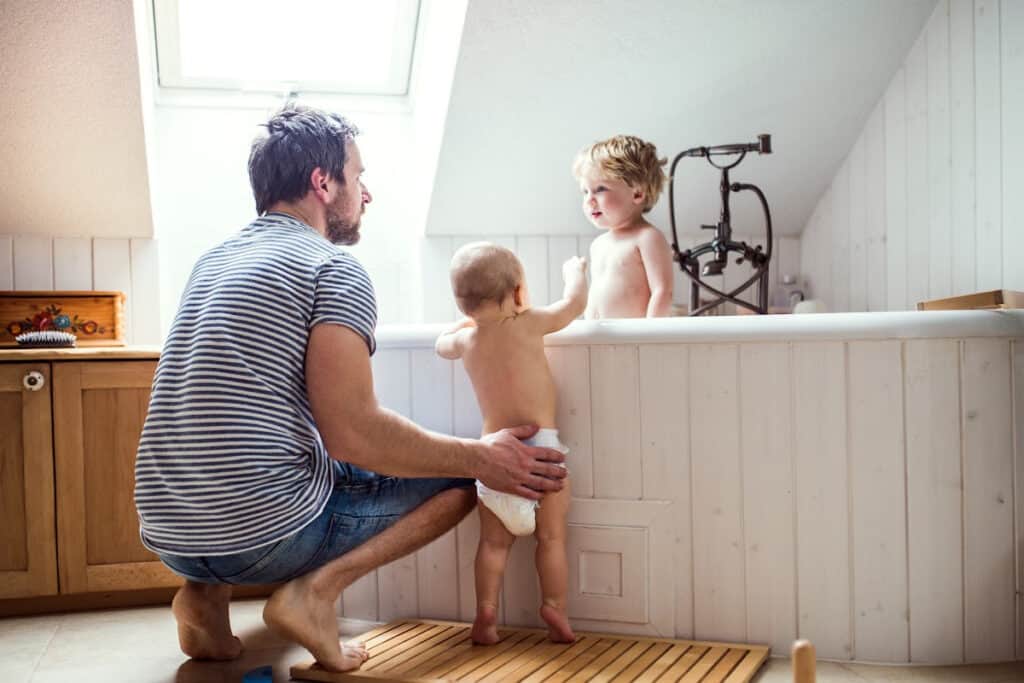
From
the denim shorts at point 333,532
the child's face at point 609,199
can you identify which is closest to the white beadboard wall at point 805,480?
the denim shorts at point 333,532

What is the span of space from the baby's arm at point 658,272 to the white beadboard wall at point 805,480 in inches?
23.0

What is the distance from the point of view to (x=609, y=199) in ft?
8.21

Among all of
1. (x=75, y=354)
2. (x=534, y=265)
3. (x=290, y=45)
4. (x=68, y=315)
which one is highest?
(x=290, y=45)

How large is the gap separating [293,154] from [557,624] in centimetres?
101

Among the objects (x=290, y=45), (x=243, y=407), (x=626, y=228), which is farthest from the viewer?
(x=290, y=45)

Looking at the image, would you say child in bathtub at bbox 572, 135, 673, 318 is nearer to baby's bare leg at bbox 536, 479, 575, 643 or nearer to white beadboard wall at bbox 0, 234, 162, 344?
baby's bare leg at bbox 536, 479, 575, 643

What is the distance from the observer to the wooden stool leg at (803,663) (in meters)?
1.08

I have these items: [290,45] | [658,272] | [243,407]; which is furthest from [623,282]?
[290,45]

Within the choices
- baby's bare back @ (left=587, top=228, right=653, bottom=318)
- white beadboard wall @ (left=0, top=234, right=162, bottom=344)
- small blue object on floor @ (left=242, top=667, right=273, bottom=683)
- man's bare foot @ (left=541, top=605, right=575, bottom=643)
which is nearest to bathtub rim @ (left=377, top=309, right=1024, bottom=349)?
man's bare foot @ (left=541, top=605, right=575, bottom=643)

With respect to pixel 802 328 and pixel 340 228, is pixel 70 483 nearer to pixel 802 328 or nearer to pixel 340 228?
pixel 340 228

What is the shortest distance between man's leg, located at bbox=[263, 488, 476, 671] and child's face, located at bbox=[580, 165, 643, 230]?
3.05ft

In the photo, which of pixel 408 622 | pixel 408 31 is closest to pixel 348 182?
pixel 408 622

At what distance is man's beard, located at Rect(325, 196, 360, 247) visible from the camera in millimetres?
1877

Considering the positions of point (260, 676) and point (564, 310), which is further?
point (564, 310)
